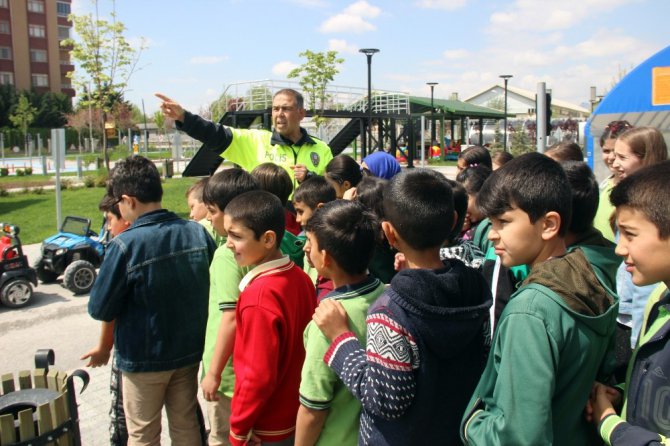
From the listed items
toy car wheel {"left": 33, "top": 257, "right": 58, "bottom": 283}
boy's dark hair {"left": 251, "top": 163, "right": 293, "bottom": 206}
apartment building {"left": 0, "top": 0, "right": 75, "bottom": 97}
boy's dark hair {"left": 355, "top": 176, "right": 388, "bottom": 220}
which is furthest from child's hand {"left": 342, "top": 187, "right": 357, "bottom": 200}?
apartment building {"left": 0, "top": 0, "right": 75, "bottom": 97}

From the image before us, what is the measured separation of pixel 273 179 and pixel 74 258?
5848mm

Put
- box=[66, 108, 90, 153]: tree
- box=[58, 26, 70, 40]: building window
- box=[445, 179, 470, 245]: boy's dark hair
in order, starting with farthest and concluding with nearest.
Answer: box=[58, 26, 70, 40]: building window < box=[66, 108, 90, 153]: tree < box=[445, 179, 470, 245]: boy's dark hair

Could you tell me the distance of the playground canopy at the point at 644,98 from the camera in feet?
26.9

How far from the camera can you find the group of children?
1596 mm

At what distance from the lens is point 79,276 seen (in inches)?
314

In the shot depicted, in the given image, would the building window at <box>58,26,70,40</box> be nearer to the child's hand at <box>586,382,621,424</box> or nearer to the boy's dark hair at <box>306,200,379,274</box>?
the boy's dark hair at <box>306,200,379,274</box>

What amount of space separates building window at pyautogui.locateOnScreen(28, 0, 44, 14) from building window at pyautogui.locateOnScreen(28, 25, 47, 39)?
73.0 inches

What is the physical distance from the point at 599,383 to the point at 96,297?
91.5 inches

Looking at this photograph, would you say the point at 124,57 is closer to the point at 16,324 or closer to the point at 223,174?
the point at 16,324

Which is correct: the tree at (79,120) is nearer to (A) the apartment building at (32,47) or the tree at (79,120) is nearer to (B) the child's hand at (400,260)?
(A) the apartment building at (32,47)

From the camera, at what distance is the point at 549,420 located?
1538 mm

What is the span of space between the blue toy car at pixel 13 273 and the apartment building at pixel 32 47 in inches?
2568

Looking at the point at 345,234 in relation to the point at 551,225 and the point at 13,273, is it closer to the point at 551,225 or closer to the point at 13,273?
the point at 551,225

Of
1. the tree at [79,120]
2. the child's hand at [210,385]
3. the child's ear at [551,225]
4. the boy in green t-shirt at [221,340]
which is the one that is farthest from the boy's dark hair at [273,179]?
the tree at [79,120]
